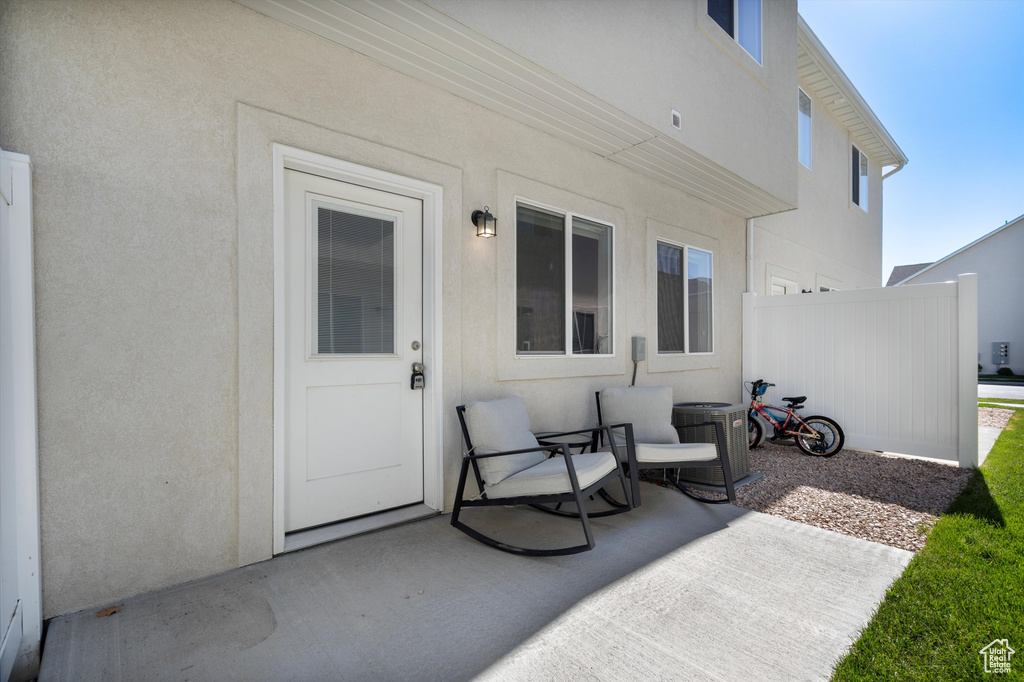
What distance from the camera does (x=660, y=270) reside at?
226 inches

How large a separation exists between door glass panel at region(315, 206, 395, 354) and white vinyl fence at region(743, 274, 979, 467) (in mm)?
5572

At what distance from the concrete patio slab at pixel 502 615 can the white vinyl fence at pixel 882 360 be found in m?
3.45

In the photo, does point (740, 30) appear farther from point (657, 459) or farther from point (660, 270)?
point (657, 459)

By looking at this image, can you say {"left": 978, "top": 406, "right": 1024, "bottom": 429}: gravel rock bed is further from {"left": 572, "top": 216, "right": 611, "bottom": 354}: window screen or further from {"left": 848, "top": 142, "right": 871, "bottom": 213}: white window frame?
{"left": 572, "top": 216, "right": 611, "bottom": 354}: window screen

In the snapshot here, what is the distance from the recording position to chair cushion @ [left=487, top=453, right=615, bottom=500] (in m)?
Answer: 2.95

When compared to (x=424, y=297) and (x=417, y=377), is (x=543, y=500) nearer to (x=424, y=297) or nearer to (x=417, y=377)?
(x=417, y=377)

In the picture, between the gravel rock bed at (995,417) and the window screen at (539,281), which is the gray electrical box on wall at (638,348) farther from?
the gravel rock bed at (995,417)

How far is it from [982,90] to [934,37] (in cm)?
732

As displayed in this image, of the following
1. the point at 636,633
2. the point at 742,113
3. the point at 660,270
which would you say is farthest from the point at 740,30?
the point at 636,633

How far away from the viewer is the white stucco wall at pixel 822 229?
307 inches

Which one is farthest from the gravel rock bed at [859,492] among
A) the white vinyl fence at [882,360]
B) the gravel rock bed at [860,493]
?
the white vinyl fence at [882,360]

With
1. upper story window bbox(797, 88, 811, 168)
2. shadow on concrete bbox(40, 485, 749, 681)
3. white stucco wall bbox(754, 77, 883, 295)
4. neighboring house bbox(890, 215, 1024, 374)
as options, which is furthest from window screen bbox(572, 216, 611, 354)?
neighboring house bbox(890, 215, 1024, 374)

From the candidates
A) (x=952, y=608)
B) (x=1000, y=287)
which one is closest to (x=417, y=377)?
(x=952, y=608)

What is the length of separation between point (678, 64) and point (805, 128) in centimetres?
580
